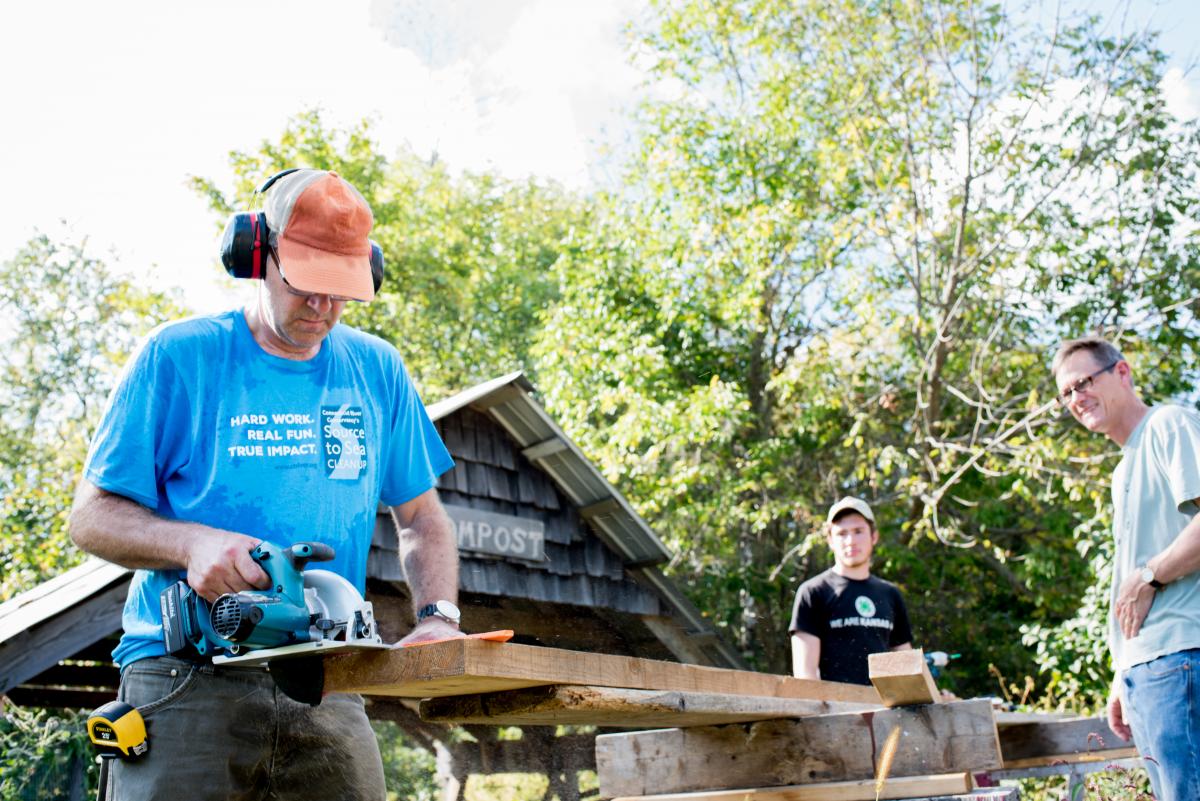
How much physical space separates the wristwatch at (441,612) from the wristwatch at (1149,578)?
1997 mm

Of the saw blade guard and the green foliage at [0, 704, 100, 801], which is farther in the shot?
the green foliage at [0, 704, 100, 801]

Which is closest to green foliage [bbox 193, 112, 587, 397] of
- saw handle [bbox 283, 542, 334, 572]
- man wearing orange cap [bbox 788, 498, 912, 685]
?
man wearing orange cap [bbox 788, 498, 912, 685]

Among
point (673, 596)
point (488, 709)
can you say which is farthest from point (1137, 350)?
point (488, 709)

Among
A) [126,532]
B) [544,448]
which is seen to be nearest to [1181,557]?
[126,532]

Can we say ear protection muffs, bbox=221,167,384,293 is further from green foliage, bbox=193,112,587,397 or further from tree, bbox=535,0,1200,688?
green foliage, bbox=193,112,587,397

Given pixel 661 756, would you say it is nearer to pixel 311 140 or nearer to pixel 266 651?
pixel 266 651

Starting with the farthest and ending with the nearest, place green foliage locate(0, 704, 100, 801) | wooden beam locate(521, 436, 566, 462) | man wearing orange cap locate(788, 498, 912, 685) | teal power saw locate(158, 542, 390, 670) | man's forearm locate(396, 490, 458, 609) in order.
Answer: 1. wooden beam locate(521, 436, 566, 462)
2. green foliage locate(0, 704, 100, 801)
3. man wearing orange cap locate(788, 498, 912, 685)
4. man's forearm locate(396, 490, 458, 609)
5. teal power saw locate(158, 542, 390, 670)

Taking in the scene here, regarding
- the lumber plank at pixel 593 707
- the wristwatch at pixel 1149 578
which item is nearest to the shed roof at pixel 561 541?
the lumber plank at pixel 593 707

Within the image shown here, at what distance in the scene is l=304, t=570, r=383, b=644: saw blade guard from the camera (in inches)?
83.3

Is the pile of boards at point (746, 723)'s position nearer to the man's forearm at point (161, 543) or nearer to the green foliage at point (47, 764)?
the man's forearm at point (161, 543)

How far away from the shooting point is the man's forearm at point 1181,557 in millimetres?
3127

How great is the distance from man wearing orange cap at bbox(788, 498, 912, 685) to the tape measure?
366cm

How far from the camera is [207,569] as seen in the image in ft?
6.95

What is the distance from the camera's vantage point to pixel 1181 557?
316 cm
